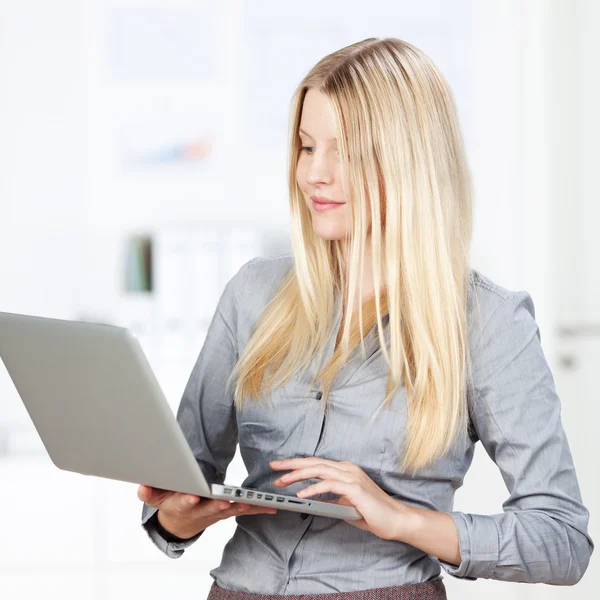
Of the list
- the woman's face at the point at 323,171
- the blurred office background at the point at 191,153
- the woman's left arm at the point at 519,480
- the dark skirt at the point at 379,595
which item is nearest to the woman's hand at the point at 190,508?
the dark skirt at the point at 379,595

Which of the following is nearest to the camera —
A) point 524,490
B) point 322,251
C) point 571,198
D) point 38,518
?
point 524,490

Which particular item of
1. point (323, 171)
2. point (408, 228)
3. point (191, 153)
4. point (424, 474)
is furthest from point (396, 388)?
point (191, 153)

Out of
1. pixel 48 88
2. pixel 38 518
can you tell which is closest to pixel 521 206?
pixel 48 88

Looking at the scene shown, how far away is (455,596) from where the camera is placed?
3.01 metres

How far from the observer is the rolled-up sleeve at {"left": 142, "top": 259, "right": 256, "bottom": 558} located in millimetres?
1588

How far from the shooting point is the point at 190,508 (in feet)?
4.27

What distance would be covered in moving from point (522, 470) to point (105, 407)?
0.61 meters

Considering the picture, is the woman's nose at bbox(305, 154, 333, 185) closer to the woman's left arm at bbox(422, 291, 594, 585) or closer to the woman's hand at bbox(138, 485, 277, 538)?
the woman's left arm at bbox(422, 291, 594, 585)

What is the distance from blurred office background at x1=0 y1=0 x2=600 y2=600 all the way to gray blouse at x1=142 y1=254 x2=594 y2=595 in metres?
1.53

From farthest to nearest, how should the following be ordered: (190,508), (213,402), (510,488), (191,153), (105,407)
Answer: (191,153) → (213,402) → (510,488) → (190,508) → (105,407)

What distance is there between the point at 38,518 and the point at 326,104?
1938mm

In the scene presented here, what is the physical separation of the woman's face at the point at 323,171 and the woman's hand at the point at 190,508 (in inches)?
17.6

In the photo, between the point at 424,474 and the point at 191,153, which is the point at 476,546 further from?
the point at 191,153

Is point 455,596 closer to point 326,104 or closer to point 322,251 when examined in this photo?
point 322,251
